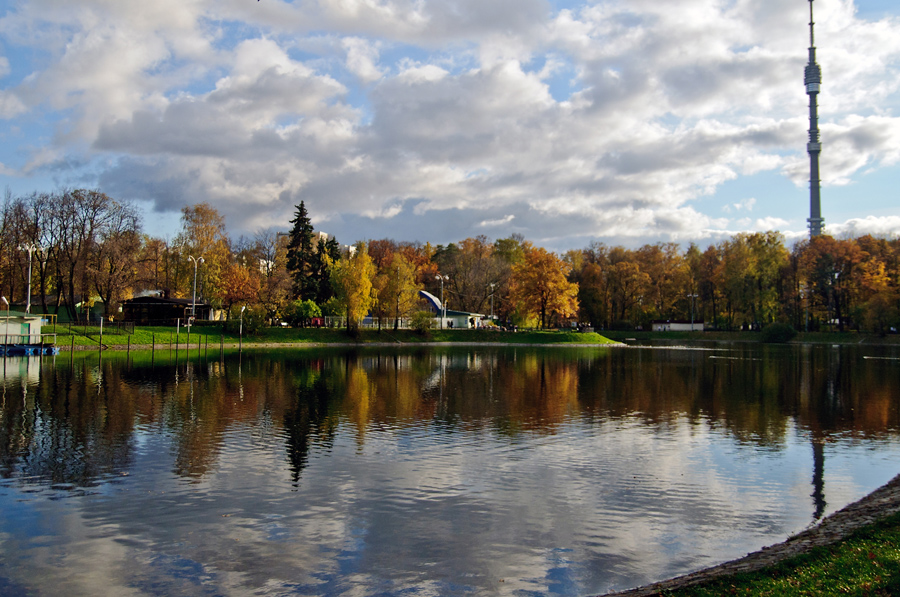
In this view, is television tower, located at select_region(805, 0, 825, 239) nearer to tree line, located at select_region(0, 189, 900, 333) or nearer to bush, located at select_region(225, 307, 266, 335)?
tree line, located at select_region(0, 189, 900, 333)

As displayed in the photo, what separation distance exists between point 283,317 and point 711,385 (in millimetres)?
57089

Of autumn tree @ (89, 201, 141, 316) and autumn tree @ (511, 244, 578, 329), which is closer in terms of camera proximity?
autumn tree @ (89, 201, 141, 316)

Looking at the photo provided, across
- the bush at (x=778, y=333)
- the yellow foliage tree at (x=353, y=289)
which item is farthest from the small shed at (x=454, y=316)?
the bush at (x=778, y=333)

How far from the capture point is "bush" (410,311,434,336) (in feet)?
276

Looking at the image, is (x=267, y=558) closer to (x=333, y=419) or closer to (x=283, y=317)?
(x=333, y=419)

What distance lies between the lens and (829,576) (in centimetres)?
811

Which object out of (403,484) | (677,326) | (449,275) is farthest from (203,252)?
(677,326)

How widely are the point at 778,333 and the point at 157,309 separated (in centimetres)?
9150

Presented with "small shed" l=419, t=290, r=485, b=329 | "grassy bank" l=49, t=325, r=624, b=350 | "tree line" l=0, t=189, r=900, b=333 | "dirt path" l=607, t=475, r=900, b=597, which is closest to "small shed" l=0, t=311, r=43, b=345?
"grassy bank" l=49, t=325, r=624, b=350

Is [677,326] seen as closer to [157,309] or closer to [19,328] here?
[157,309]

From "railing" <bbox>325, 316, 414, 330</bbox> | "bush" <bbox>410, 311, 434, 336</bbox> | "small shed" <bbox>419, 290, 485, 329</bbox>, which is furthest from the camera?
"small shed" <bbox>419, 290, 485, 329</bbox>

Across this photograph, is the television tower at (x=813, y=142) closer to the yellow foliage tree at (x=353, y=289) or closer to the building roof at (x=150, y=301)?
the yellow foliage tree at (x=353, y=289)

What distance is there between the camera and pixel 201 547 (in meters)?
10.2

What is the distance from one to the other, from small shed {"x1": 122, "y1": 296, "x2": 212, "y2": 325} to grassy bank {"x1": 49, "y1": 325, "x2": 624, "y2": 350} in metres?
3.84
